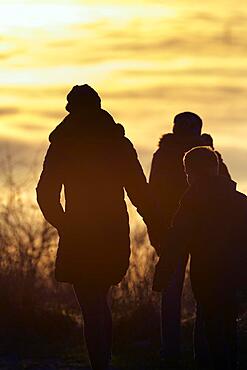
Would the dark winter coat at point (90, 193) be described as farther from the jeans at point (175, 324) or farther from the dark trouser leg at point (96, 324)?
the jeans at point (175, 324)

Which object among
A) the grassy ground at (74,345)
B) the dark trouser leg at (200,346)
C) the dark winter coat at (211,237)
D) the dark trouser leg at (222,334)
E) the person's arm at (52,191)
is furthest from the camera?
the grassy ground at (74,345)

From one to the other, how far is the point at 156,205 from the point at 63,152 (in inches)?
37.5

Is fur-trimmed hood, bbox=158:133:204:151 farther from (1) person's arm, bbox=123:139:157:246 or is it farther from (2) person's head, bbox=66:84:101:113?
(2) person's head, bbox=66:84:101:113

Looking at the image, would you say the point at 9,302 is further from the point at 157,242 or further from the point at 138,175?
the point at 138,175

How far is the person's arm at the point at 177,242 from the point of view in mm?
10133

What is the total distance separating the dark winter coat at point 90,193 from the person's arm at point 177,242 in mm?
840

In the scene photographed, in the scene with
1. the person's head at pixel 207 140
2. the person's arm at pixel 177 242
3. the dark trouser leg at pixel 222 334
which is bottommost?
the dark trouser leg at pixel 222 334

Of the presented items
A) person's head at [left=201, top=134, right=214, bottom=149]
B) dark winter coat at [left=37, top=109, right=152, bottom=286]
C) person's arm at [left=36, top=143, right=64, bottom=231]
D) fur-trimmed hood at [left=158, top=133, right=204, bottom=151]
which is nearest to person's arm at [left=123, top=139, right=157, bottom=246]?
dark winter coat at [left=37, top=109, right=152, bottom=286]

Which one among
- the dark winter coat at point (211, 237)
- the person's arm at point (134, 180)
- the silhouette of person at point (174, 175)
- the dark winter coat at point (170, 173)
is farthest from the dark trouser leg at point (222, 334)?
the dark winter coat at point (170, 173)

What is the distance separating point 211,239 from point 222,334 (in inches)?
28.4

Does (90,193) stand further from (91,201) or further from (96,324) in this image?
(96,324)

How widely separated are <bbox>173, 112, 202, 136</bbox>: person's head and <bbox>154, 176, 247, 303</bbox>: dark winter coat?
237 centimetres

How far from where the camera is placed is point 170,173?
12.5m

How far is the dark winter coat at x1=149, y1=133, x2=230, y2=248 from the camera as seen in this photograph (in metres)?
12.5
